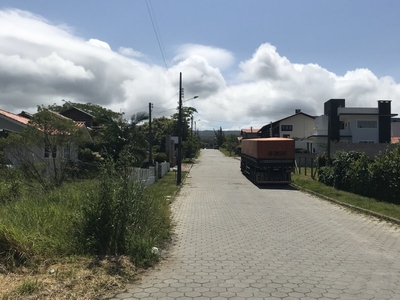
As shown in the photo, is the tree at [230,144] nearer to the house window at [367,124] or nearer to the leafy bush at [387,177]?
the house window at [367,124]

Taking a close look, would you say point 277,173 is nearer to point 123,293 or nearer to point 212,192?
point 212,192

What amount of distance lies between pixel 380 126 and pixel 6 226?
51.2m

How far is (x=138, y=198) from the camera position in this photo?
7.55 meters

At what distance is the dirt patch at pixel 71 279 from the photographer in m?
4.73

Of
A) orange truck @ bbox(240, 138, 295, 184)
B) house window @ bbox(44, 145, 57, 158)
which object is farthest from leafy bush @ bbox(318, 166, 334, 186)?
house window @ bbox(44, 145, 57, 158)

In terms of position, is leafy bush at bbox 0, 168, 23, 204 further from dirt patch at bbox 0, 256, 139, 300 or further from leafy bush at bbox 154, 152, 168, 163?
leafy bush at bbox 154, 152, 168, 163

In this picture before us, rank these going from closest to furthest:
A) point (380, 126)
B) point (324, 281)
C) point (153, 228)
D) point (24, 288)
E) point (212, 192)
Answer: point (24, 288) < point (324, 281) < point (153, 228) < point (212, 192) < point (380, 126)

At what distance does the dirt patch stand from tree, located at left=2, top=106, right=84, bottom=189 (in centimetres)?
783

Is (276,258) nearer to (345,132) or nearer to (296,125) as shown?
(345,132)

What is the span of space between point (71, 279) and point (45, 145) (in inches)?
374

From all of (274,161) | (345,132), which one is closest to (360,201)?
(274,161)

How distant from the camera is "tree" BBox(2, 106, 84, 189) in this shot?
13.3 meters

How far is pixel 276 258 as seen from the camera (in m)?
7.00

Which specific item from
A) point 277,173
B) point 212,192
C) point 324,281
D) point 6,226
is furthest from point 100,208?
point 277,173
